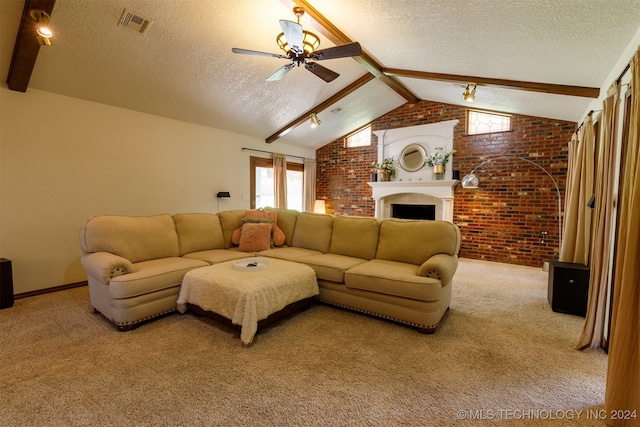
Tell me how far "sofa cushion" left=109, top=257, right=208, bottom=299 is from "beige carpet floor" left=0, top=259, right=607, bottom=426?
34cm

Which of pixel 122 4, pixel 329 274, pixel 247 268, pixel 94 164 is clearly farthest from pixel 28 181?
pixel 329 274

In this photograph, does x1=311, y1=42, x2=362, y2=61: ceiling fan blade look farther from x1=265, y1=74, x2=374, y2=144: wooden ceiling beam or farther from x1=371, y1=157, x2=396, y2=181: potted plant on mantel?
x1=371, y1=157, x2=396, y2=181: potted plant on mantel

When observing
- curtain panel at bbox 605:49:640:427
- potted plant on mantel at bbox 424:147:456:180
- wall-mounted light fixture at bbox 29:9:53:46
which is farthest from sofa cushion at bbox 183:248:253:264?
potted plant on mantel at bbox 424:147:456:180

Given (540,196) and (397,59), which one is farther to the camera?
(540,196)

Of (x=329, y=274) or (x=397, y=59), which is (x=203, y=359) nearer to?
(x=329, y=274)

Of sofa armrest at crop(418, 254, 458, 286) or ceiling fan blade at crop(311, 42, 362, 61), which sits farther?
sofa armrest at crop(418, 254, 458, 286)

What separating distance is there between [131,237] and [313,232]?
2084 mm

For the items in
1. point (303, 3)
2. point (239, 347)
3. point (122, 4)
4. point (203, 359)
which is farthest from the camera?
point (303, 3)

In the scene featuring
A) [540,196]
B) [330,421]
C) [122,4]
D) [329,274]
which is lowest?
[330,421]

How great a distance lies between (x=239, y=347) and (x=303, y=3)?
10.2ft

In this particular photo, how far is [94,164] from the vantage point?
150 inches

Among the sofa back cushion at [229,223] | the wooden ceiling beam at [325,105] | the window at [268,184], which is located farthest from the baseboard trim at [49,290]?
the wooden ceiling beam at [325,105]

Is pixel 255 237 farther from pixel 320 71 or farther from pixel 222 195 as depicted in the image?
pixel 320 71

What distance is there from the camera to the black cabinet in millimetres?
2889
